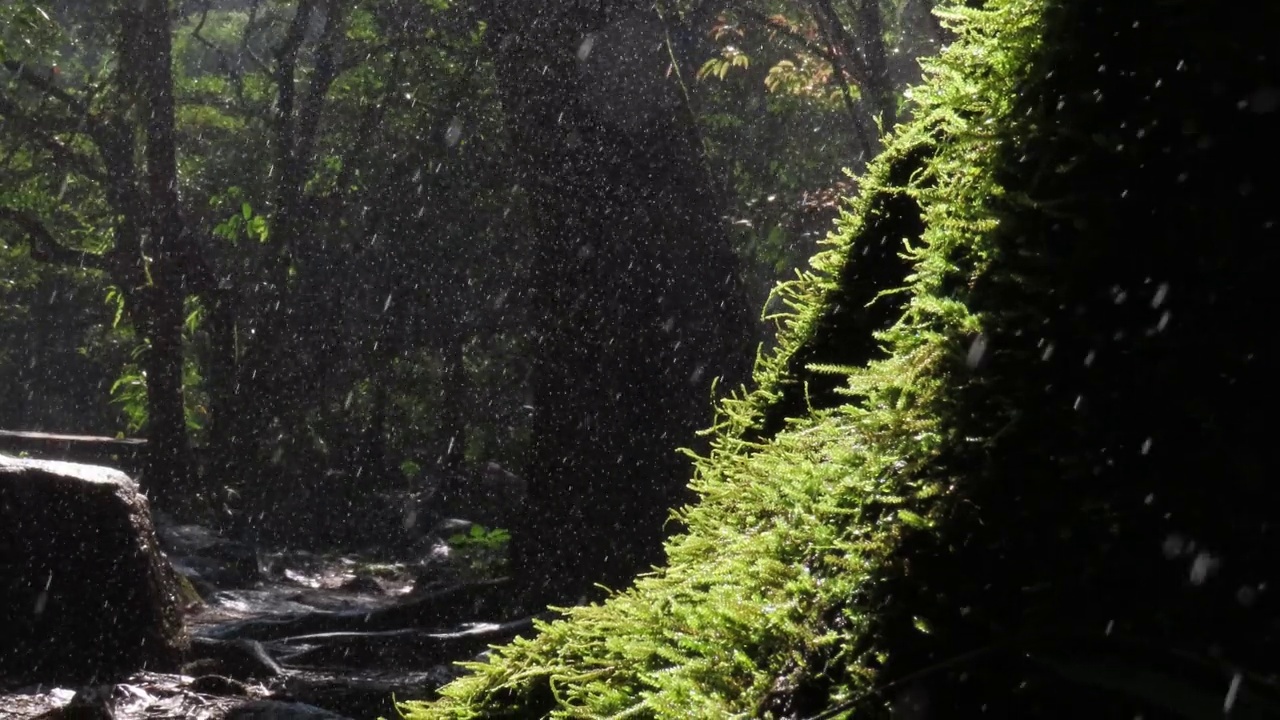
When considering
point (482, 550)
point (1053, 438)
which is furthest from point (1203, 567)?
point (482, 550)

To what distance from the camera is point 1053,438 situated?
119cm

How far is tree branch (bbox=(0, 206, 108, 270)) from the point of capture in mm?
17844

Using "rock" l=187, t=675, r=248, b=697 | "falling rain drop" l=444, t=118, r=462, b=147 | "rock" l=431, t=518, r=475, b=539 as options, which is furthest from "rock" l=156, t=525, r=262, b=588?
"falling rain drop" l=444, t=118, r=462, b=147

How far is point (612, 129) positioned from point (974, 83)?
711 cm

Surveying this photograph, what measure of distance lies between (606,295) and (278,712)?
3.35 metres

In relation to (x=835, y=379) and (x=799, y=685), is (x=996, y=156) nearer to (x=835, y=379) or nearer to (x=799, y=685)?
(x=799, y=685)

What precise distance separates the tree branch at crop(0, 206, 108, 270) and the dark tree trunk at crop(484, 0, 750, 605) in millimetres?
11883

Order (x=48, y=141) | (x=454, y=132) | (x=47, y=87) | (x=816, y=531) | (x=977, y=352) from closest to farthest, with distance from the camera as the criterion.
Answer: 1. (x=977, y=352)
2. (x=816, y=531)
3. (x=47, y=87)
4. (x=48, y=141)
5. (x=454, y=132)

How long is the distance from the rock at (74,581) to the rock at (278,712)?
1.47 metres

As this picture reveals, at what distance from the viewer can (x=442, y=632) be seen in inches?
339

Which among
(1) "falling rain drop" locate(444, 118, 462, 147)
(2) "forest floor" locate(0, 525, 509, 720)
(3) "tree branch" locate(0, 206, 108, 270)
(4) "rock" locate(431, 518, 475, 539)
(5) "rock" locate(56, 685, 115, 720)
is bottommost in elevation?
(4) "rock" locate(431, 518, 475, 539)

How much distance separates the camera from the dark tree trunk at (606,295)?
26.5 feet

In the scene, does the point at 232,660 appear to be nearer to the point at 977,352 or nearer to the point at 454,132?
the point at 977,352

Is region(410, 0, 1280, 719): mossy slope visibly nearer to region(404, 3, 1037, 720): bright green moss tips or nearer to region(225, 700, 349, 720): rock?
region(404, 3, 1037, 720): bright green moss tips
